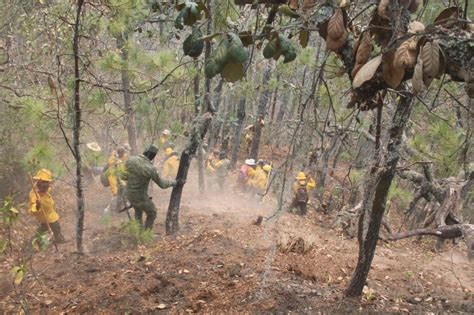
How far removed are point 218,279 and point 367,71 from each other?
10.5 ft

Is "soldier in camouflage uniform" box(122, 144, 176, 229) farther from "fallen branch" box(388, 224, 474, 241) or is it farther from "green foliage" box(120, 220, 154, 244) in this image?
"fallen branch" box(388, 224, 474, 241)

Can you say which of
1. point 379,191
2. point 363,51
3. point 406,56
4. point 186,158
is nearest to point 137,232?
point 186,158

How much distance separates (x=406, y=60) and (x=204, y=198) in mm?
9398

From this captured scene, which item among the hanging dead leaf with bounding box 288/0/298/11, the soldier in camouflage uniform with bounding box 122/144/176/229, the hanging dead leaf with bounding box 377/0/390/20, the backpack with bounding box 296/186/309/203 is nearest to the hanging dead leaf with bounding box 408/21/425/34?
the hanging dead leaf with bounding box 377/0/390/20

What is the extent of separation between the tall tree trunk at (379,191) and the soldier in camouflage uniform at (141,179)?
381cm

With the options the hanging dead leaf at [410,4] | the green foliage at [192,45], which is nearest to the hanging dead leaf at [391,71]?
the hanging dead leaf at [410,4]

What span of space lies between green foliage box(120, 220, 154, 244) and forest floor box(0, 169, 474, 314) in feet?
0.40

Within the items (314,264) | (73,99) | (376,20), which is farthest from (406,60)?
(73,99)

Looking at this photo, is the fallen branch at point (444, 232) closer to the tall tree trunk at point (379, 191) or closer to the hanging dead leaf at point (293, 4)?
the tall tree trunk at point (379, 191)

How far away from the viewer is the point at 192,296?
4.28 m

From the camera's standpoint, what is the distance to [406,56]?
78.9 inches

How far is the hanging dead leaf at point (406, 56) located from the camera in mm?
→ 1996

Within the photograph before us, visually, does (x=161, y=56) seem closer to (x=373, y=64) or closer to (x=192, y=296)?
(x=192, y=296)

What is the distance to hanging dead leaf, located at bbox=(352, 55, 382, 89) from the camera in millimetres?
2070
